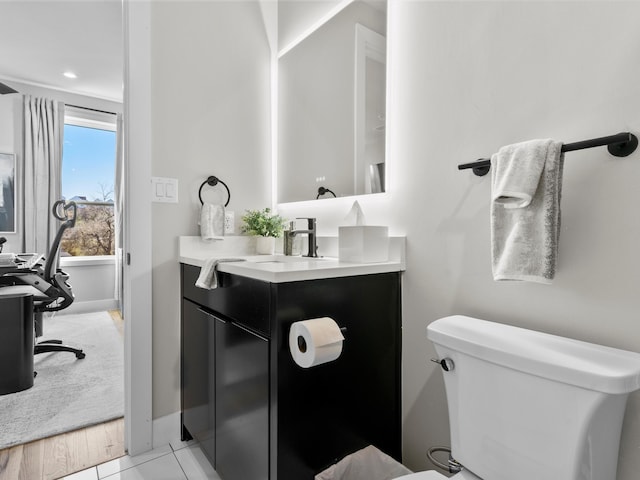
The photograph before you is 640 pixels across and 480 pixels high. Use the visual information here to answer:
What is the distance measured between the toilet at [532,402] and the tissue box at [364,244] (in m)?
0.41

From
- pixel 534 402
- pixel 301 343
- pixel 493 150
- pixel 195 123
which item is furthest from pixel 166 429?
pixel 493 150

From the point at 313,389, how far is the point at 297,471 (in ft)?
0.79

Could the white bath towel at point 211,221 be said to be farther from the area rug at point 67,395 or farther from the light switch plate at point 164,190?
the area rug at point 67,395

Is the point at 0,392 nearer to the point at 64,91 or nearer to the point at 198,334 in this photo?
the point at 198,334

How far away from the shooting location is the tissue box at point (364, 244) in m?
1.32

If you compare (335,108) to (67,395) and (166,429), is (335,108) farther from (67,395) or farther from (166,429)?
(67,395)

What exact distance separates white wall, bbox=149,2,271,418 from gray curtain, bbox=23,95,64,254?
11.0 feet

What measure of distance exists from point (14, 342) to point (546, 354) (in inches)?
109

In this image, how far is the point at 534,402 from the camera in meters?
0.81

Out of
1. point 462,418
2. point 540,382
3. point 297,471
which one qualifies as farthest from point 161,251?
point 540,382

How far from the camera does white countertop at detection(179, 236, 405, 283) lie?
3.53ft

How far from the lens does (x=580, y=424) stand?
735 millimetres

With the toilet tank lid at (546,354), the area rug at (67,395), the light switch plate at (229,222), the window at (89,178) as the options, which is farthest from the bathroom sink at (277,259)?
the window at (89,178)

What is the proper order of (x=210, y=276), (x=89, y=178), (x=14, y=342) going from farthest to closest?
1. (x=89, y=178)
2. (x=14, y=342)
3. (x=210, y=276)
